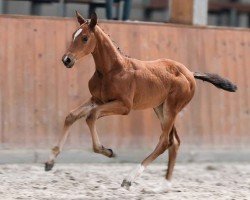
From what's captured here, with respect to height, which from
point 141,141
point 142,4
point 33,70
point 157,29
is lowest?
point 141,141

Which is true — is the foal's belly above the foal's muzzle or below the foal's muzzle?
below

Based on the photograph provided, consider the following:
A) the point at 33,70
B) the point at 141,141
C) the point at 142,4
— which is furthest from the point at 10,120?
the point at 142,4

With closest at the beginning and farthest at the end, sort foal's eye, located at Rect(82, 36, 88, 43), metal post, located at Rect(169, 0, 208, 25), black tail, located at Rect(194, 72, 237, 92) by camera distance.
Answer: foal's eye, located at Rect(82, 36, 88, 43), black tail, located at Rect(194, 72, 237, 92), metal post, located at Rect(169, 0, 208, 25)

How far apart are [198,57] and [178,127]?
1.18 metres

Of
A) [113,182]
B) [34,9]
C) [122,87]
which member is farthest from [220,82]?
[34,9]

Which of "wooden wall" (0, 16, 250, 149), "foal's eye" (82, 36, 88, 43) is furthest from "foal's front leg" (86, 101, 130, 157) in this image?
"wooden wall" (0, 16, 250, 149)

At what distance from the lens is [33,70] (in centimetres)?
1086

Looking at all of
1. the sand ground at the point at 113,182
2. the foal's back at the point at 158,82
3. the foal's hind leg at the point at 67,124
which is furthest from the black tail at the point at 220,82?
the foal's hind leg at the point at 67,124

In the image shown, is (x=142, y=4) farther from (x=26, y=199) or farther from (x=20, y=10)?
(x=26, y=199)

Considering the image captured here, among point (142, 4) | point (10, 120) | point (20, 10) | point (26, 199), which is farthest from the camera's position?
point (142, 4)

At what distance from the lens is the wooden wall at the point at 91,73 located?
10.7 metres

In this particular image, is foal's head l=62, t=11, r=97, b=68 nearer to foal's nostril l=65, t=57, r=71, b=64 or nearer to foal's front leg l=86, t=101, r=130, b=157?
foal's nostril l=65, t=57, r=71, b=64

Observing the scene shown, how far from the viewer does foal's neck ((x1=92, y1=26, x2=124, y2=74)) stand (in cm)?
813

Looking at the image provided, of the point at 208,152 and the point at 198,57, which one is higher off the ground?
the point at 198,57
